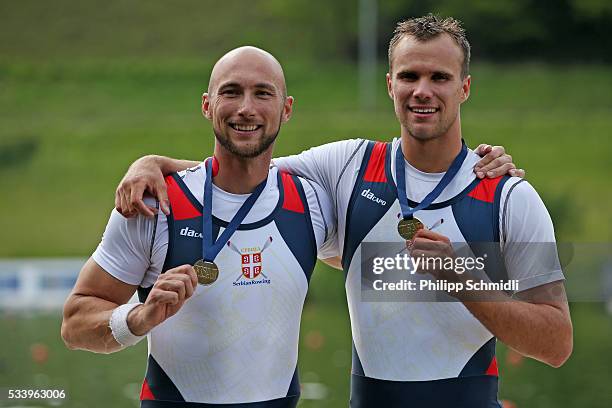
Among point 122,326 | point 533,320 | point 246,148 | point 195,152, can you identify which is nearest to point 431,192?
point 533,320

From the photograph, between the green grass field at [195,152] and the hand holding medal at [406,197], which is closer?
the hand holding medal at [406,197]

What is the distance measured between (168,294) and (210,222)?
20.3 inches

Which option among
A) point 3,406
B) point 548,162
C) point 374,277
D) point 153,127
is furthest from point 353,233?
point 153,127

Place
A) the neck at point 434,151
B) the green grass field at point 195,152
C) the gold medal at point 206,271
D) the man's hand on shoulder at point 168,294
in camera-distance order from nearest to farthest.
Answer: the man's hand on shoulder at point 168,294
the gold medal at point 206,271
the neck at point 434,151
the green grass field at point 195,152

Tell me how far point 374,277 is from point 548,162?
29273 millimetres

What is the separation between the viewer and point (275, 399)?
13.4 ft

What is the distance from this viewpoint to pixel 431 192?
4242 millimetres

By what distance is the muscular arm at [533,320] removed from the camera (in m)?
3.88

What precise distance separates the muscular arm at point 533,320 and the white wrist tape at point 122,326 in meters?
1.19

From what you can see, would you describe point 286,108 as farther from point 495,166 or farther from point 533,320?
point 533,320

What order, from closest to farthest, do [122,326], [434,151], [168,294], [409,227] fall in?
[168,294]
[122,326]
[409,227]
[434,151]

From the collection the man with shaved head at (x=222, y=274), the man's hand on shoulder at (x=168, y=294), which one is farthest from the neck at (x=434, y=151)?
the man's hand on shoulder at (x=168, y=294)

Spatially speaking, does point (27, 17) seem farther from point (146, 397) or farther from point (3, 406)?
point (146, 397)

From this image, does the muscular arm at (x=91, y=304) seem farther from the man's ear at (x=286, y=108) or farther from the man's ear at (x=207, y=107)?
the man's ear at (x=286, y=108)
